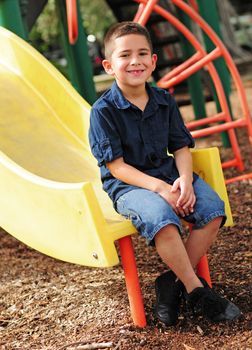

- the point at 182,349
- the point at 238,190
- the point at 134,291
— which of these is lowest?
the point at 238,190

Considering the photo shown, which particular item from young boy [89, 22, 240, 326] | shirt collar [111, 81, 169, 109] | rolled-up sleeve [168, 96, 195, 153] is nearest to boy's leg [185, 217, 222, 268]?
young boy [89, 22, 240, 326]

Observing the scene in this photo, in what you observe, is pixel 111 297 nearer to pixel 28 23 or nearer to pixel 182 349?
pixel 182 349

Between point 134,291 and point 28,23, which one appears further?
point 28,23

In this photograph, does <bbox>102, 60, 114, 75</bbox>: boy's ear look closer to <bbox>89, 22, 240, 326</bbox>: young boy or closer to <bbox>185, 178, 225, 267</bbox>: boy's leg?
<bbox>89, 22, 240, 326</bbox>: young boy

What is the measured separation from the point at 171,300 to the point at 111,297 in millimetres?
429

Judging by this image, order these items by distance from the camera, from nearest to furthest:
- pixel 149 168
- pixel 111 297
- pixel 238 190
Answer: pixel 149 168 < pixel 111 297 < pixel 238 190

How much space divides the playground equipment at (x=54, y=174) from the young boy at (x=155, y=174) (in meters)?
0.10

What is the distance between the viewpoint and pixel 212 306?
2.21m

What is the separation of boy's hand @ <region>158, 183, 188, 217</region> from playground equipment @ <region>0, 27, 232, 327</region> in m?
0.16

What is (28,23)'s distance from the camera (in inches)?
193

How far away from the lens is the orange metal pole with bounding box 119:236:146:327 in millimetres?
2244

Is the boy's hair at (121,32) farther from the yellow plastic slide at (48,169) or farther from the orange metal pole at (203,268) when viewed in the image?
the orange metal pole at (203,268)

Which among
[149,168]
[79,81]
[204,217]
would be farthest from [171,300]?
[79,81]

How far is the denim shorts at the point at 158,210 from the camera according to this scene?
7.15 ft
